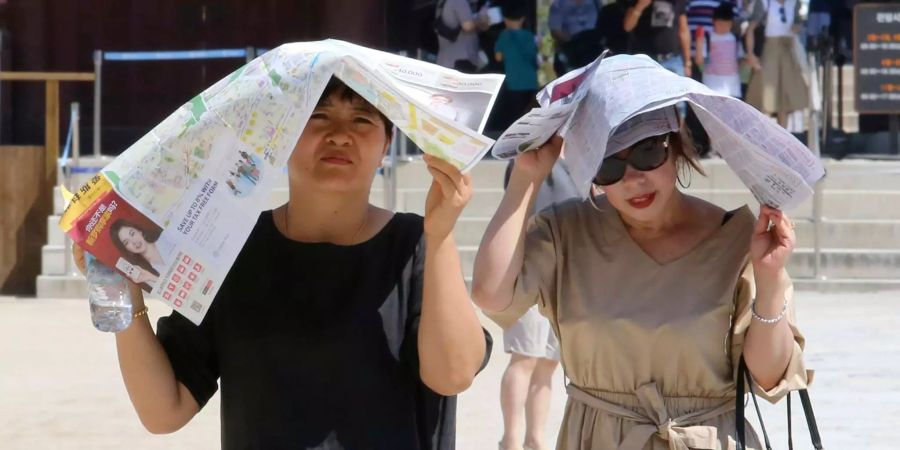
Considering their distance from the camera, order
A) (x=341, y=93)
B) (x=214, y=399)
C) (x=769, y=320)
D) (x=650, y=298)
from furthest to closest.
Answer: (x=214, y=399), (x=650, y=298), (x=769, y=320), (x=341, y=93)

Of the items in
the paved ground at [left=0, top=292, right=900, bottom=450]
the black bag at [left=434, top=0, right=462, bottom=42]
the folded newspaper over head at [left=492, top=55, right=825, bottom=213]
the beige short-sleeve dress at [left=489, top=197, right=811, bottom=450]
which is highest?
the black bag at [left=434, top=0, right=462, bottom=42]

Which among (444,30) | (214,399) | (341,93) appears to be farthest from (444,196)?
(444,30)

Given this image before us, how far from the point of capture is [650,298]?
2928mm

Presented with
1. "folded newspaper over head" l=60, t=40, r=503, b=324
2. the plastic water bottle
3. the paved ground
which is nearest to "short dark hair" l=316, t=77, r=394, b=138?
"folded newspaper over head" l=60, t=40, r=503, b=324

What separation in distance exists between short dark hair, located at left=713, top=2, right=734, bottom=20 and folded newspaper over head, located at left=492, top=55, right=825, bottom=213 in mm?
10037

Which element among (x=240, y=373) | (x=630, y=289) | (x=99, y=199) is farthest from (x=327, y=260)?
(x=630, y=289)

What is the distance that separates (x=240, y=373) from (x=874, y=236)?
929cm

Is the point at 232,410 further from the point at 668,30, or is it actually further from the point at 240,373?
the point at 668,30

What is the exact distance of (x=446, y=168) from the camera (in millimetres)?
2488

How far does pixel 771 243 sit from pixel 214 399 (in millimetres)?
5081

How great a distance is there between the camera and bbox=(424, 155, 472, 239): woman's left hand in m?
2.50

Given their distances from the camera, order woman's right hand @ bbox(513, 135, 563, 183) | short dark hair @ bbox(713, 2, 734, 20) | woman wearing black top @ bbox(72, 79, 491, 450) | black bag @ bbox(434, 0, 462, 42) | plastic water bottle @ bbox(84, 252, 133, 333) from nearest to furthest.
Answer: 1. plastic water bottle @ bbox(84, 252, 133, 333)
2. woman wearing black top @ bbox(72, 79, 491, 450)
3. woman's right hand @ bbox(513, 135, 563, 183)
4. short dark hair @ bbox(713, 2, 734, 20)
5. black bag @ bbox(434, 0, 462, 42)

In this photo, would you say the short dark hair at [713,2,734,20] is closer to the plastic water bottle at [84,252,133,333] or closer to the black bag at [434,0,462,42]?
the black bag at [434,0,462,42]

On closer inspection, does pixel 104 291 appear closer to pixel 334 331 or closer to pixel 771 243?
pixel 334 331
